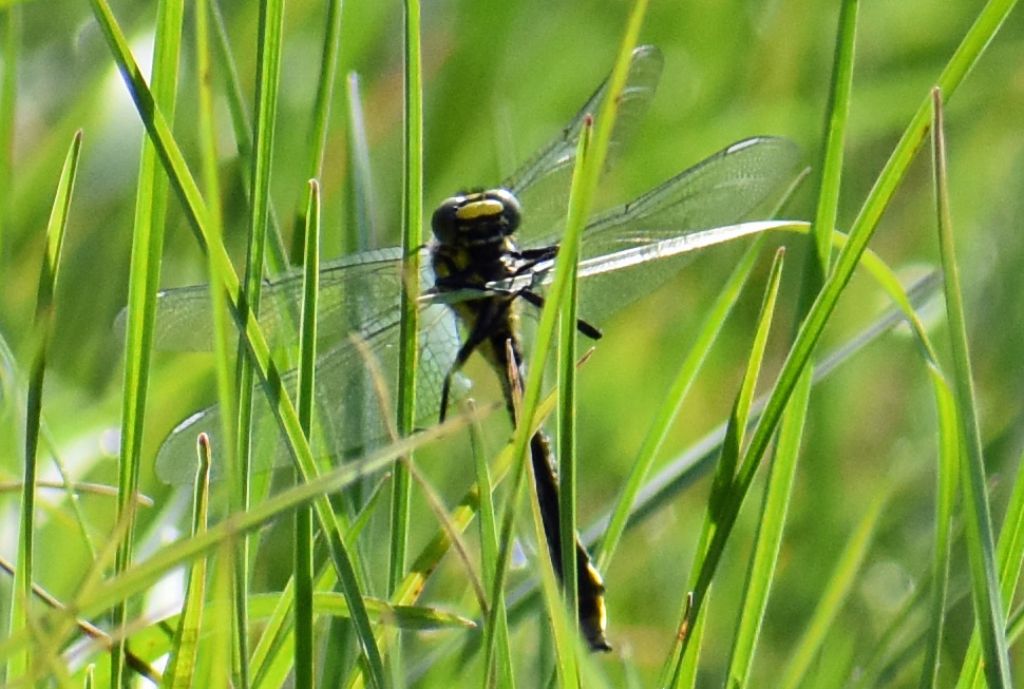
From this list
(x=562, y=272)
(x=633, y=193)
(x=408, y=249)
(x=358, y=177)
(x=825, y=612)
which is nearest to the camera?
(x=562, y=272)

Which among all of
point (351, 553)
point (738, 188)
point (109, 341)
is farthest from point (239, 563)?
point (109, 341)

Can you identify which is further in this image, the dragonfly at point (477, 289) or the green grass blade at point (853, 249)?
the dragonfly at point (477, 289)

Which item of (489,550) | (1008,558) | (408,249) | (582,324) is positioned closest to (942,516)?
(1008,558)

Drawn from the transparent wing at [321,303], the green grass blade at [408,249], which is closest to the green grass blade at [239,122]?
the transparent wing at [321,303]

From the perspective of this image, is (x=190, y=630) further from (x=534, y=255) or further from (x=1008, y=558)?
(x=534, y=255)

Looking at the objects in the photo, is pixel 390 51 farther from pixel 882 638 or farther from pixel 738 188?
pixel 882 638

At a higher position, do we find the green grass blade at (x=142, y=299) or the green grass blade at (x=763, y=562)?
the green grass blade at (x=142, y=299)

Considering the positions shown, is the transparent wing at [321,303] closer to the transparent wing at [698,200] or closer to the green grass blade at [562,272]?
the transparent wing at [698,200]
